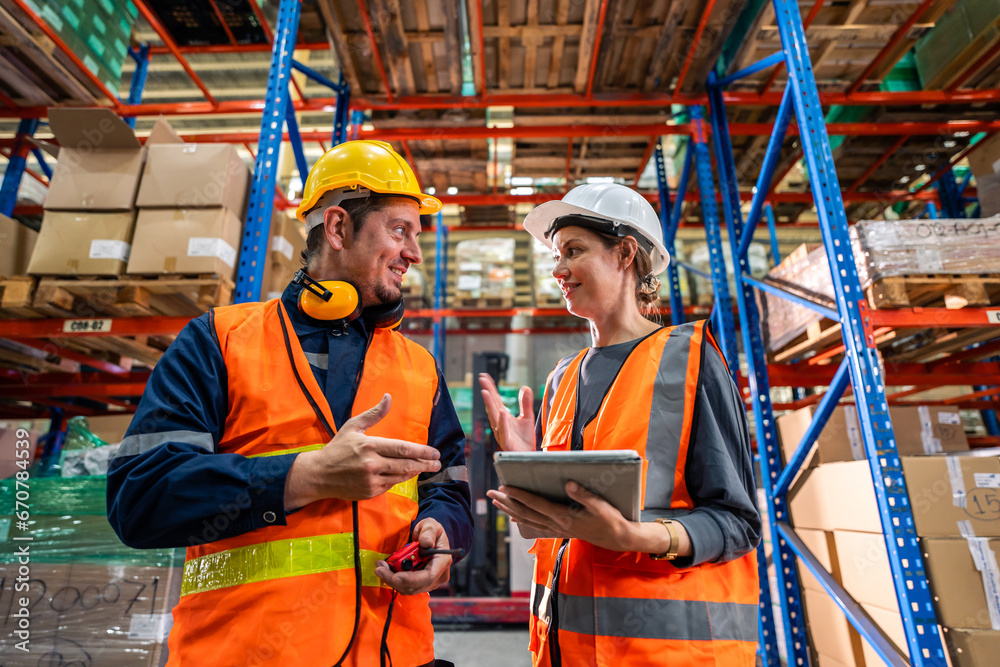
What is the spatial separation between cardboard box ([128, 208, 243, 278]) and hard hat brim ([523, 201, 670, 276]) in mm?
2245

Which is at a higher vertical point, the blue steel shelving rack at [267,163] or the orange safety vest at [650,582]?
the blue steel shelving rack at [267,163]

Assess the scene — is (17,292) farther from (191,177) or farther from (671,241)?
(671,241)

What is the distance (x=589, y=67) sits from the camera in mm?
4852

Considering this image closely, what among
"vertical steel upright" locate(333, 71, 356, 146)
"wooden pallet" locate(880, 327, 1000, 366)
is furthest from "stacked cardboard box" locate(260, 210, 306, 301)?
"wooden pallet" locate(880, 327, 1000, 366)

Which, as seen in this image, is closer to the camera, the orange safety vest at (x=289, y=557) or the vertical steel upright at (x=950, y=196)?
the orange safety vest at (x=289, y=557)

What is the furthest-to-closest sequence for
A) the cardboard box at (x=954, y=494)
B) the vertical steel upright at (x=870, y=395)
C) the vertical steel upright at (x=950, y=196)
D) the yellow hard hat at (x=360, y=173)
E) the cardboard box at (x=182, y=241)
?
1. the vertical steel upright at (x=950, y=196)
2. the cardboard box at (x=182, y=241)
3. the cardboard box at (x=954, y=494)
4. the vertical steel upright at (x=870, y=395)
5. the yellow hard hat at (x=360, y=173)

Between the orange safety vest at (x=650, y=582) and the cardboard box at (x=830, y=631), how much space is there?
3.04m

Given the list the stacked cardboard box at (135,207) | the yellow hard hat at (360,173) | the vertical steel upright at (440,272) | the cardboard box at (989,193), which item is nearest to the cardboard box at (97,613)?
the stacked cardboard box at (135,207)

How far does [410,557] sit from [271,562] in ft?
1.13

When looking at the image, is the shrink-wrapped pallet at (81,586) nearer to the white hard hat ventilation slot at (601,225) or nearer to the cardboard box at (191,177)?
the cardboard box at (191,177)

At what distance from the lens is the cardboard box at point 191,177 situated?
356cm

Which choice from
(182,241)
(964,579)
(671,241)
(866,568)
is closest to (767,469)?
(866,568)

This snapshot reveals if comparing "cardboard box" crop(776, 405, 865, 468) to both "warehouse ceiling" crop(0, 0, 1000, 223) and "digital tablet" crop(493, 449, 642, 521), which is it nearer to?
"warehouse ceiling" crop(0, 0, 1000, 223)

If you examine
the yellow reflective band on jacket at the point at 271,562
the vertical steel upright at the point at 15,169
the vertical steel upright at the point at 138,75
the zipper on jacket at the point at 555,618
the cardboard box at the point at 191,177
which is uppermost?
the vertical steel upright at the point at 138,75
